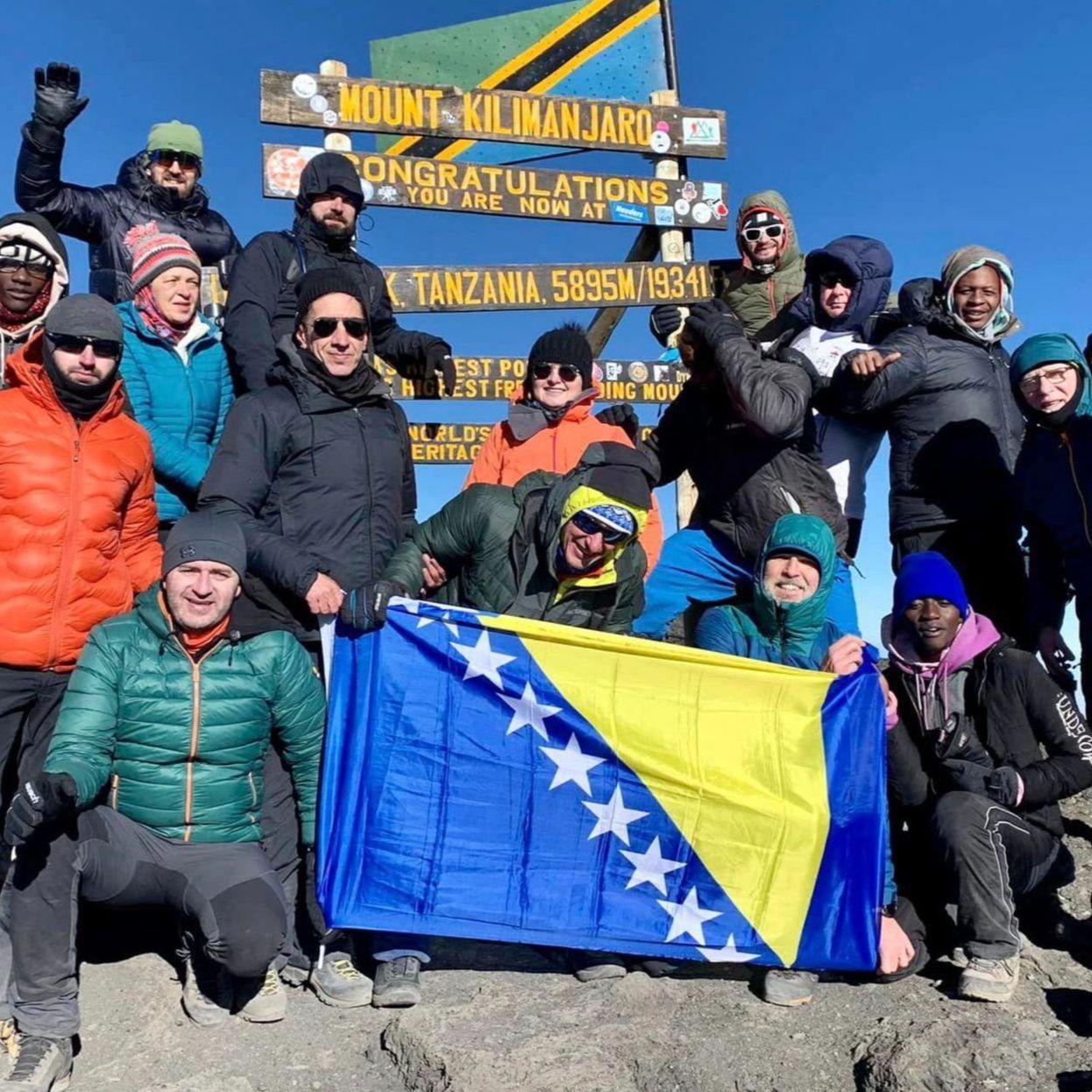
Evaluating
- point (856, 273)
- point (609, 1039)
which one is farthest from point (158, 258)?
point (609, 1039)

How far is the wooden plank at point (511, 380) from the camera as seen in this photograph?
7672 mm

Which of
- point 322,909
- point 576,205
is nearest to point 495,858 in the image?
point 322,909

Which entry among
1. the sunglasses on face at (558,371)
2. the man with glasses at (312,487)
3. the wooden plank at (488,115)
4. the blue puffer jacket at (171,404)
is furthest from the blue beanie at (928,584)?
the wooden plank at (488,115)

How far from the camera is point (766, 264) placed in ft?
22.5

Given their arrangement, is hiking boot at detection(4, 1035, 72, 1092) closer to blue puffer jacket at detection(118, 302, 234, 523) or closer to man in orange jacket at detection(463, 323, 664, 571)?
blue puffer jacket at detection(118, 302, 234, 523)

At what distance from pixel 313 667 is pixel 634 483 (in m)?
1.54

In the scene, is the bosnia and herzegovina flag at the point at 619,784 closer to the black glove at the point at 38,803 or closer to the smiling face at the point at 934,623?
the smiling face at the point at 934,623

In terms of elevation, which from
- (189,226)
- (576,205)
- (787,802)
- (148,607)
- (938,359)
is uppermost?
(576,205)

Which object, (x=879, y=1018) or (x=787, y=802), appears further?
(x=787, y=802)

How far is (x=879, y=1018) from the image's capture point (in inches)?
164

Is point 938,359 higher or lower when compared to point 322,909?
higher

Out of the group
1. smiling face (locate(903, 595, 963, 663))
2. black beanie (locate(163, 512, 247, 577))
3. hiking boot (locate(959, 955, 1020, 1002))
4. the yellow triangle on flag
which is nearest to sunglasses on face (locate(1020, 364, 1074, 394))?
smiling face (locate(903, 595, 963, 663))

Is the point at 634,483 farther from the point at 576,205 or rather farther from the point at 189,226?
the point at 576,205

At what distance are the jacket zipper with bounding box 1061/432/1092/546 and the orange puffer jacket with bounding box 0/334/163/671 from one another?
437cm
